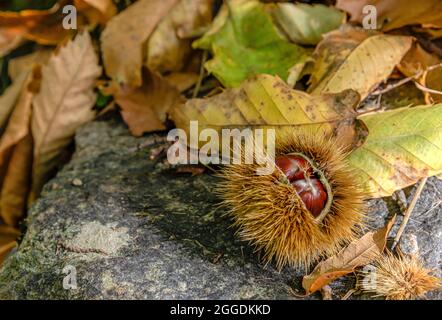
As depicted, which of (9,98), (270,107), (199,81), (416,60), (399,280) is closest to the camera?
(399,280)

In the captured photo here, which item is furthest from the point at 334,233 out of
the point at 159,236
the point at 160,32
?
the point at 160,32

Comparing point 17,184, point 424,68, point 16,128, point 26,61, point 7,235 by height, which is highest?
point 424,68

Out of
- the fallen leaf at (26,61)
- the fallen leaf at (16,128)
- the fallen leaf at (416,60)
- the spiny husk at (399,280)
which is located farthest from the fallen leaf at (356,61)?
the fallen leaf at (26,61)

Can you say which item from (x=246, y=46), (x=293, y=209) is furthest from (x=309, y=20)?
(x=293, y=209)

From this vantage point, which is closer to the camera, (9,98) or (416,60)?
(416,60)

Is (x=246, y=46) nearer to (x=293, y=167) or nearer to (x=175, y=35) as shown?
(x=175, y=35)

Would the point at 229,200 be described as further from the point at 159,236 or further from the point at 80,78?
the point at 80,78

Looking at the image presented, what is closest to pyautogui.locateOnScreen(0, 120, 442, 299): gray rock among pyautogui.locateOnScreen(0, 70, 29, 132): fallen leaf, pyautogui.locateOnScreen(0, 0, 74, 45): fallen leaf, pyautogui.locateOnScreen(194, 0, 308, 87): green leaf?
pyautogui.locateOnScreen(194, 0, 308, 87): green leaf
